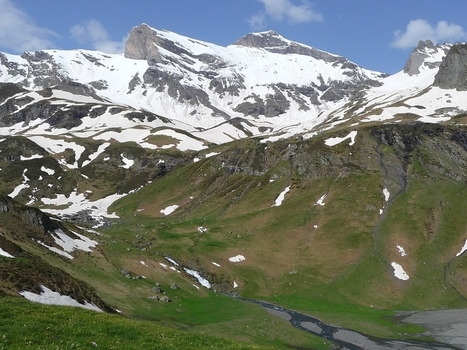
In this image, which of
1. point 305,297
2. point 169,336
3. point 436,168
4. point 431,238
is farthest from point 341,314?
point 436,168

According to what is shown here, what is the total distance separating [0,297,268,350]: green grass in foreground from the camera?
20219 mm

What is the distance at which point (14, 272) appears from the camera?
45438 mm

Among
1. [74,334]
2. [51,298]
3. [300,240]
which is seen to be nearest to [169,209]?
[300,240]

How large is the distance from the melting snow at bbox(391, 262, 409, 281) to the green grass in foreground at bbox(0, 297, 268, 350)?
303 feet

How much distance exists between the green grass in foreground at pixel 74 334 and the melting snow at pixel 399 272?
92.3 m

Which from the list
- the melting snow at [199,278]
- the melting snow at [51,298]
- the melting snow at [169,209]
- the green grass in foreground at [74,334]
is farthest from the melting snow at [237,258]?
the green grass in foreground at [74,334]

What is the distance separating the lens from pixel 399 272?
→ 111375 mm

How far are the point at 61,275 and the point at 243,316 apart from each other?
29.9m

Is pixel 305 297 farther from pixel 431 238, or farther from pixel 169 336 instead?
pixel 169 336

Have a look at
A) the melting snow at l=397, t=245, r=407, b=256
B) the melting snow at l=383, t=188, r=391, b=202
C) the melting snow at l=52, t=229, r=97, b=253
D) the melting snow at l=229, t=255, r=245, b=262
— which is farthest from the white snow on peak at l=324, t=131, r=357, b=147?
the melting snow at l=52, t=229, r=97, b=253

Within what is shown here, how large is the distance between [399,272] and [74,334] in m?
104

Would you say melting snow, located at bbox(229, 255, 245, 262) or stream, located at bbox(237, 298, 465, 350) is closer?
stream, located at bbox(237, 298, 465, 350)

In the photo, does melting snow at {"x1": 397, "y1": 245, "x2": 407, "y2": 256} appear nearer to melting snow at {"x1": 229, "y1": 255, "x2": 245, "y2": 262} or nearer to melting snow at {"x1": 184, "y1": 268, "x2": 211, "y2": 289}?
melting snow at {"x1": 229, "y1": 255, "x2": 245, "y2": 262}

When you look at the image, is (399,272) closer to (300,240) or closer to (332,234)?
(332,234)
